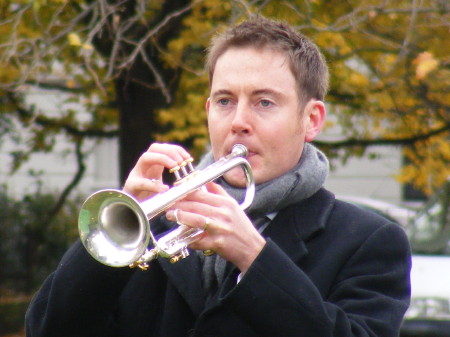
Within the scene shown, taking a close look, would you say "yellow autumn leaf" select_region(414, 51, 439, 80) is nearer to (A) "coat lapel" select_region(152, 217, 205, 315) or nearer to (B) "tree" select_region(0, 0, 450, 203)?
(B) "tree" select_region(0, 0, 450, 203)

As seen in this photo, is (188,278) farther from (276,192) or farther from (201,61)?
(201,61)

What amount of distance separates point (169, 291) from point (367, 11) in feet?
11.8

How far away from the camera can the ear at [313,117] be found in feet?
8.63

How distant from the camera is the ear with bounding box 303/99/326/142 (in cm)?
263

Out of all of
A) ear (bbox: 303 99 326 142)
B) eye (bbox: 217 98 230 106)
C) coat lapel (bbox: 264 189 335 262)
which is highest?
eye (bbox: 217 98 230 106)

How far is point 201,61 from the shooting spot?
20.9ft

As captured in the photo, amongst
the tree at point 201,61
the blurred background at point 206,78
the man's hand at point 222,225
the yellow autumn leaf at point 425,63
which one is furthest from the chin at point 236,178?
the yellow autumn leaf at point 425,63

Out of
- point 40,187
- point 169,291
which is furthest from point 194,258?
point 40,187

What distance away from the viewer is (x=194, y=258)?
262 centimetres

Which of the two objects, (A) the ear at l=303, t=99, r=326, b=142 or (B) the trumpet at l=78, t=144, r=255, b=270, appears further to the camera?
(A) the ear at l=303, t=99, r=326, b=142

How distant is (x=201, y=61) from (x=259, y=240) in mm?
4164

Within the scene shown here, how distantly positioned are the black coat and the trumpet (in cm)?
12

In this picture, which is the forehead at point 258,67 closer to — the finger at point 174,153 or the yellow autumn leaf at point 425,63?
the finger at point 174,153

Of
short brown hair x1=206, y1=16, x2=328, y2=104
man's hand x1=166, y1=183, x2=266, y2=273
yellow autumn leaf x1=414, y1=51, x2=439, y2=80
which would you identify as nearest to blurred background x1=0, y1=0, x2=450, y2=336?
yellow autumn leaf x1=414, y1=51, x2=439, y2=80
